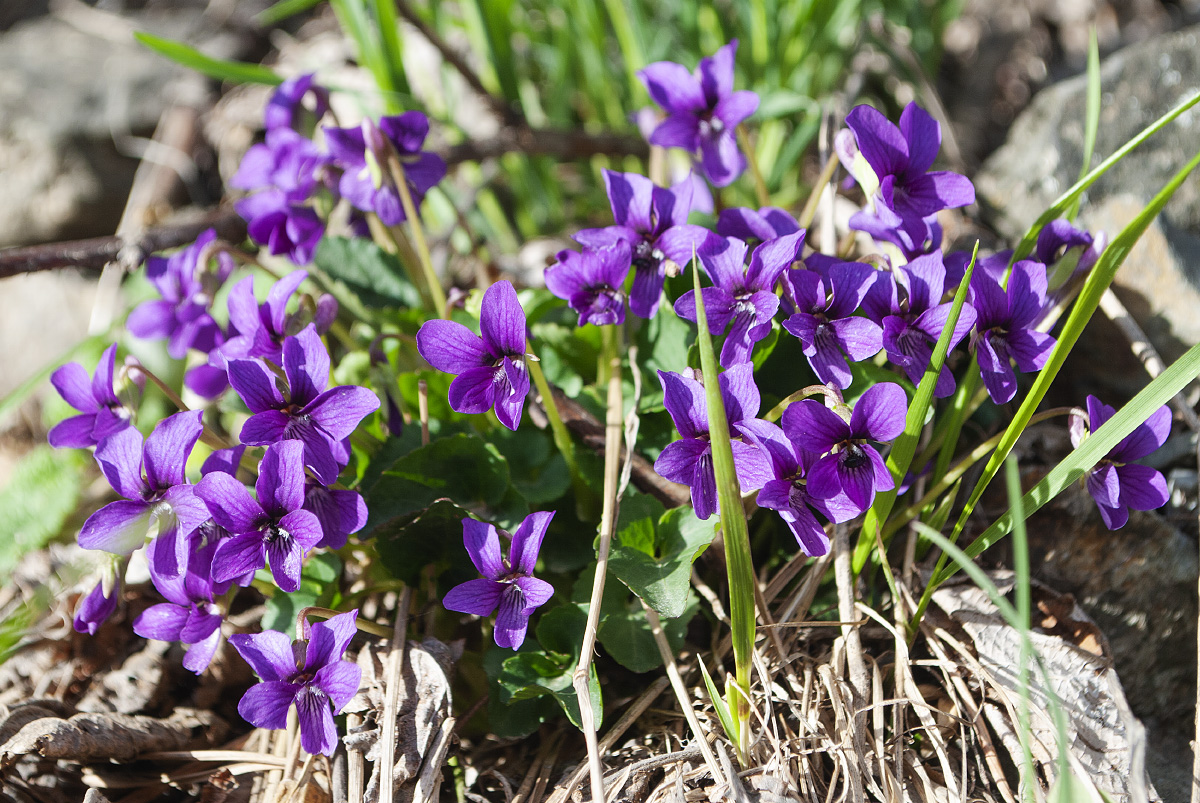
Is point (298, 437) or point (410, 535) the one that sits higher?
point (298, 437)

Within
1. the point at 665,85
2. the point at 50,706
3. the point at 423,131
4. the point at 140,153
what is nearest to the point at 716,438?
the point at 665,85

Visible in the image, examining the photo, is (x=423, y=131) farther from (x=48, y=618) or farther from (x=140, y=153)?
(x=140, y=153)

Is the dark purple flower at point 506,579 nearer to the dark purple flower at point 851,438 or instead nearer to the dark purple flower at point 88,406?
the dark purple flower at point 851,438

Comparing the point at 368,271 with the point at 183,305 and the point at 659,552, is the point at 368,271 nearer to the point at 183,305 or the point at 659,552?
the point at 183,305

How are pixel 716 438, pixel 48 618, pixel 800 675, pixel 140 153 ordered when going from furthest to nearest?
1. pixel 140 153
2. pixel 48 618
3. pixel 800 675
4. pixel 716 438

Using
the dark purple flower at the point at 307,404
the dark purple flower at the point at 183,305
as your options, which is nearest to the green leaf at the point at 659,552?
the dark purple flower at the point at 307,404

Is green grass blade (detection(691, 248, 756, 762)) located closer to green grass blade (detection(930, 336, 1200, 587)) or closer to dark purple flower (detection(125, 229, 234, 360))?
green grass blade (detection(930, 336, 1200, 587))
